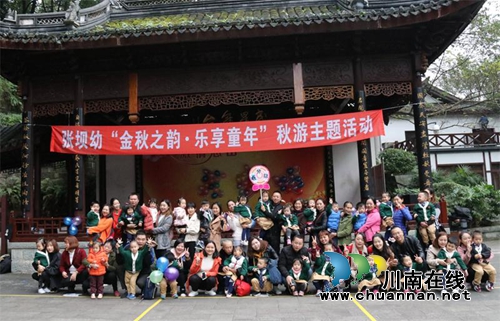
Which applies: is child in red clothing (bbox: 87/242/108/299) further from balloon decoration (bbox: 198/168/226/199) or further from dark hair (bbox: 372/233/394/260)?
balloon decoration (bbox: 198/168/226/199)

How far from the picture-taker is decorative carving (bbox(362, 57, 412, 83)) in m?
9.74

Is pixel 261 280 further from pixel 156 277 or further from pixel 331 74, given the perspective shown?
pixel 331 74

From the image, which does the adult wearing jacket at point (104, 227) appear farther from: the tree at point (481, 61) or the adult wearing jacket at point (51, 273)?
the tree at point (481, 61)

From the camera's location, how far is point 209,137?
31.1 feet

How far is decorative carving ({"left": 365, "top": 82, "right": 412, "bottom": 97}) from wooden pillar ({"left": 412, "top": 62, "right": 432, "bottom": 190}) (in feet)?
0.59

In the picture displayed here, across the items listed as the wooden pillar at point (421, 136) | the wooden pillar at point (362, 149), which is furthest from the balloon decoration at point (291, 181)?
the wooden pillar at point (421, 136)

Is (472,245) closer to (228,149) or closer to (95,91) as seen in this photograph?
(228,149)

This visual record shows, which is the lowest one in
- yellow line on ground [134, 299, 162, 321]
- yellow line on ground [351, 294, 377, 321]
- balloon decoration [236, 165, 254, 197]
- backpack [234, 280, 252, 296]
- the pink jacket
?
yellow line on ground [351, 294, 377, 321]

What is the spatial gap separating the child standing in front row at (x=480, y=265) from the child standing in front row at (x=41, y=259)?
274 inches

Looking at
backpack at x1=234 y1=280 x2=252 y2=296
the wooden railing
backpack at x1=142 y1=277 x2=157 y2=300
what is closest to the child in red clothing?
backpack at x1=142 y1=277 x2=157 y2=300

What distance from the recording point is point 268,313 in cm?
542

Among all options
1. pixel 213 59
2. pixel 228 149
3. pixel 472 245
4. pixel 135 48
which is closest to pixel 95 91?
pixel 135 48

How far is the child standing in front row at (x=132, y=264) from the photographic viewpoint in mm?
6605

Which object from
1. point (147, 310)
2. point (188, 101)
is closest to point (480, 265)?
point (147, 310)
